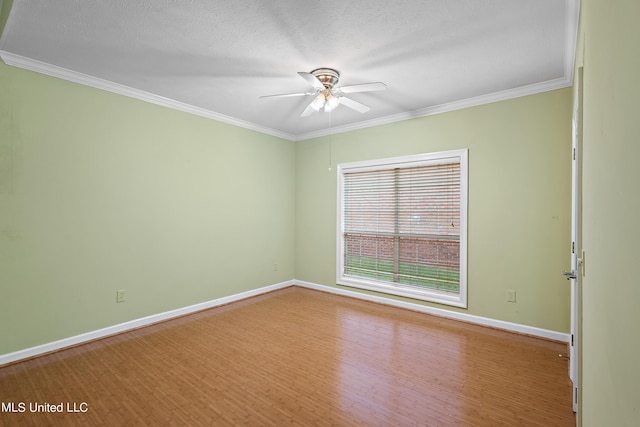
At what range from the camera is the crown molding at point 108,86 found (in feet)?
8.88

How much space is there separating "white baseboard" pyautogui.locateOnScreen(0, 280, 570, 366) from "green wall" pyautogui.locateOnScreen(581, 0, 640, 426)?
259 centimetres

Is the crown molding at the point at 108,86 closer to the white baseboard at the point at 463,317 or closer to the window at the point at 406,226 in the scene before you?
the window at the point at 406,226

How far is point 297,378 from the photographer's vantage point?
247cm

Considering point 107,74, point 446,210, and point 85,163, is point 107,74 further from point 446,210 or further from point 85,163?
point 446,210

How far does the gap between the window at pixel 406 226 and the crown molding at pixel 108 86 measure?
6.35ft

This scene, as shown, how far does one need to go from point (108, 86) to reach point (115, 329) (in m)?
2.55

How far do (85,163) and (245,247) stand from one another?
7.35 ft

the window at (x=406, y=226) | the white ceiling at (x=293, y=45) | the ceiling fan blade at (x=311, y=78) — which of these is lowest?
the window at (x=406, y=226)

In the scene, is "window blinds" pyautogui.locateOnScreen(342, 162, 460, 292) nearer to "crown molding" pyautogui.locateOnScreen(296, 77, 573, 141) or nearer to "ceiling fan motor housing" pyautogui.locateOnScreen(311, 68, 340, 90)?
"crown molding" pyautogui.locateOnScreen(296, 77, 573, 141)

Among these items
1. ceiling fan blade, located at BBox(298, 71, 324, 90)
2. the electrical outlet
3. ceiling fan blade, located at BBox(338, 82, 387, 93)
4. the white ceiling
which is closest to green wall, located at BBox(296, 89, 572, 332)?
the white ceiling

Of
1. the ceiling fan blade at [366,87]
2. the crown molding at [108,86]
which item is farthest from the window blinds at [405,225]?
the crown molding at [108,86]

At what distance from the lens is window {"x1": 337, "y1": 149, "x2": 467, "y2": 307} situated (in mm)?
3910

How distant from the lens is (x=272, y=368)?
263 centimetres

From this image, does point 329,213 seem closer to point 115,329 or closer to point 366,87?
point 366,87
